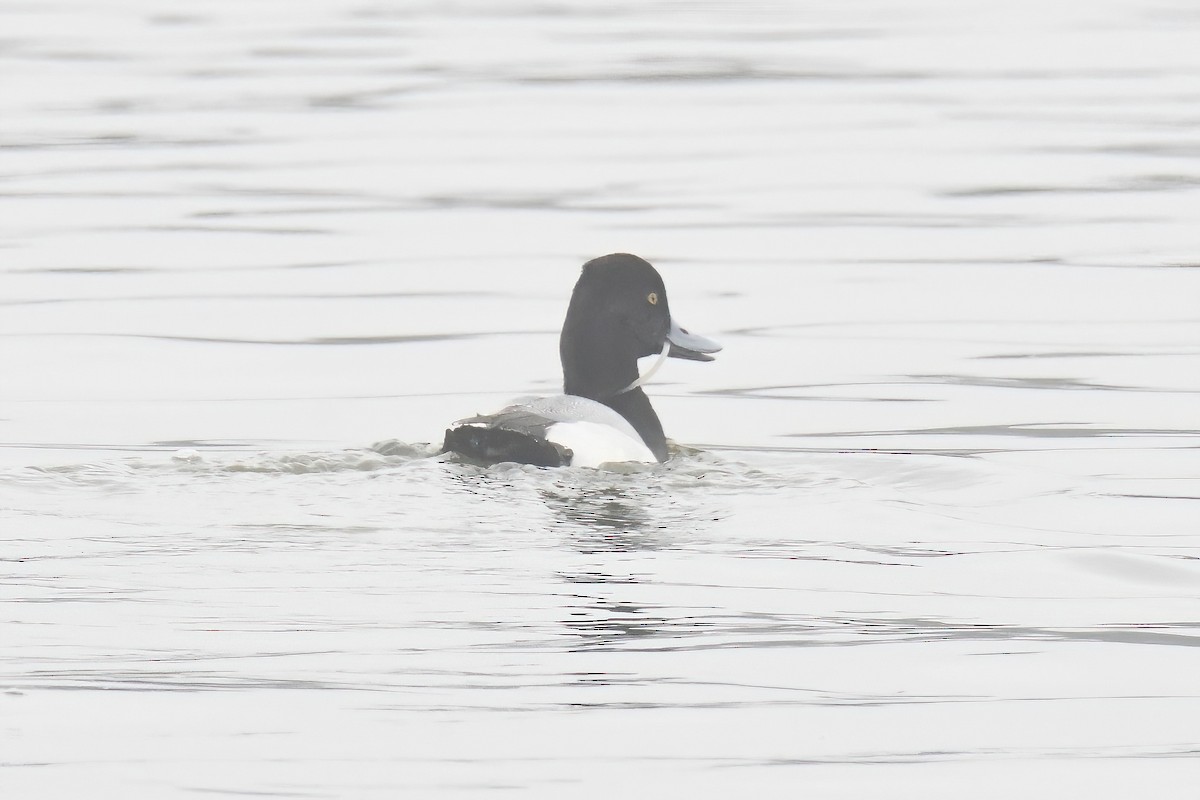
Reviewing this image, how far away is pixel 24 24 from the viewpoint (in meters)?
28.5

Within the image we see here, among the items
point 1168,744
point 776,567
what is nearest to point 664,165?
point 776,567

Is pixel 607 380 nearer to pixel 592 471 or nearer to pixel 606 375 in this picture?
pixel 606 375

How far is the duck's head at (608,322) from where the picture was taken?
8.91 m

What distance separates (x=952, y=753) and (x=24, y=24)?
→ 25367 mm

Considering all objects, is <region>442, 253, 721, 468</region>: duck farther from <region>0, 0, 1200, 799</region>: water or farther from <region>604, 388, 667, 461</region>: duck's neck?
<region>0, 0, 1200, 799</region>: water

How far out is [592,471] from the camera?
812cm

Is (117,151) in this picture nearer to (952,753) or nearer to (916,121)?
(916,121)

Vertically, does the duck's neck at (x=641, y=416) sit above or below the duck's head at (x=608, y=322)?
below

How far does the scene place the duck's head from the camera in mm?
8914

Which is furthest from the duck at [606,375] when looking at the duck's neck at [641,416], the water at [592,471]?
the water at [592,471]

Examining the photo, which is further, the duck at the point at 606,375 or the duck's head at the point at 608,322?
the duck's head at the point at 608,322

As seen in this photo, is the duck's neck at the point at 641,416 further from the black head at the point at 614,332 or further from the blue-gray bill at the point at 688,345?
the blue-gray bill at the point at 688,345

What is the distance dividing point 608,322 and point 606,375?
0.70 feet

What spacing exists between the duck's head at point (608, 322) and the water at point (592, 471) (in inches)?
26.1
